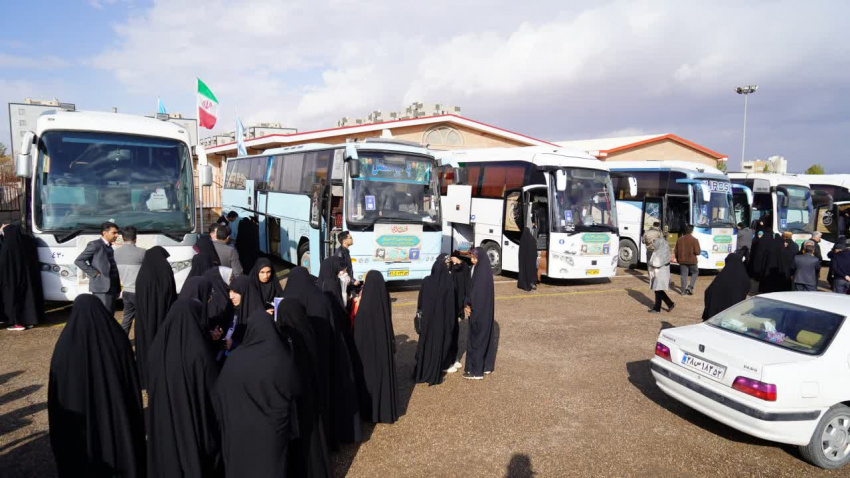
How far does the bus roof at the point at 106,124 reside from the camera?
8.88 meters

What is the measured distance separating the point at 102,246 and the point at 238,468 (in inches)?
200

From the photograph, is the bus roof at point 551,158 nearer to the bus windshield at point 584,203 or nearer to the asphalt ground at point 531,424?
the bus windshield at point 584,203

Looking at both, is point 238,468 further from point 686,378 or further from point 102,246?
point 102,246

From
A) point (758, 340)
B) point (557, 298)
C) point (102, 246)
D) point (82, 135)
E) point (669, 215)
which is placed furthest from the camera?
point (669, 215)

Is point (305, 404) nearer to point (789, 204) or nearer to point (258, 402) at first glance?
point (258, 402)

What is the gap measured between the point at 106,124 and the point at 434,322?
6.97 metres

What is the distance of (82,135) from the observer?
9.03m

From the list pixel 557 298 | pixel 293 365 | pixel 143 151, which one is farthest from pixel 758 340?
pixel 143 151

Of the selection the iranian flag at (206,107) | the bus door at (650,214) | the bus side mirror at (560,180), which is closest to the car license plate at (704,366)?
the bus side mirror at (560,180)

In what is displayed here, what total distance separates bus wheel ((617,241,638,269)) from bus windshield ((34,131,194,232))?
43.8 ft

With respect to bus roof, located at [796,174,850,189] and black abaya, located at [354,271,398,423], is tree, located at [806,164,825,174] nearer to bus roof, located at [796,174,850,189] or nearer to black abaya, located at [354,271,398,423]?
bus roof, located at [796,174,850,189]

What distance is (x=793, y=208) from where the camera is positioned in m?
18.7

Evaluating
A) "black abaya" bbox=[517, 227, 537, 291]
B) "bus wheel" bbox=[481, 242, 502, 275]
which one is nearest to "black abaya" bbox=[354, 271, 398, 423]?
"black abaya" bbox=[517, 227, 537, 291]

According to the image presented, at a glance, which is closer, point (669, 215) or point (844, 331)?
point (844, 331)
